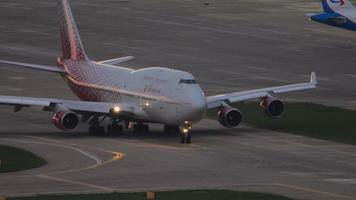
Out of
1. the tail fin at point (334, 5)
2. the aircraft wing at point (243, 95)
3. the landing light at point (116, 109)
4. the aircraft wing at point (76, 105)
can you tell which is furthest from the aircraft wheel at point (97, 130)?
the tail fin at point (334, 5)

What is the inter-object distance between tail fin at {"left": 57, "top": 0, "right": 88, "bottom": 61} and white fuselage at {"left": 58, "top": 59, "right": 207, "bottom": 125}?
229cm

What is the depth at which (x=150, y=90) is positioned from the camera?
77812mm

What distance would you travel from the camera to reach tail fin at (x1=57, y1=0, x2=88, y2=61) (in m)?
87.4

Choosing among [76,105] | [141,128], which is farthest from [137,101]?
[76,105]

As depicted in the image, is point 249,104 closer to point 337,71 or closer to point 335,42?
point 337,71

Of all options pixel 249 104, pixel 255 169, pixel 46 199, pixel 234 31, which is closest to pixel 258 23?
pixel 234 31

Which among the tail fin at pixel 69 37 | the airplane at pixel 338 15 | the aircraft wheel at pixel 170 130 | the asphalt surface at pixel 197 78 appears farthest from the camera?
the airplane at pixel 338 15

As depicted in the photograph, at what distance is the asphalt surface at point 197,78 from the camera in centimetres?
6341

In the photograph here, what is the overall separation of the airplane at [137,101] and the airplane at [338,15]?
163ft

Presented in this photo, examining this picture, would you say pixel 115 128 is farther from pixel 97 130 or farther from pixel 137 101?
pixel 137 101

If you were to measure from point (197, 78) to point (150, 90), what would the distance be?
31.0 m

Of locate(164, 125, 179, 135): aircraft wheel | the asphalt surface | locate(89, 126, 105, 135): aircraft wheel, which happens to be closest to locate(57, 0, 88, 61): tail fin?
the asphalt surface

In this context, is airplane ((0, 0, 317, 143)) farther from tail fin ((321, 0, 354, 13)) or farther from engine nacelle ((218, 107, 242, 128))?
tail fin ((321, 0, 354, 13))

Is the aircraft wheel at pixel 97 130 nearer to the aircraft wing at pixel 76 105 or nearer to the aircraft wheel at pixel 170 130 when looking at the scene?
the aircraft wing at pixel 76 105
